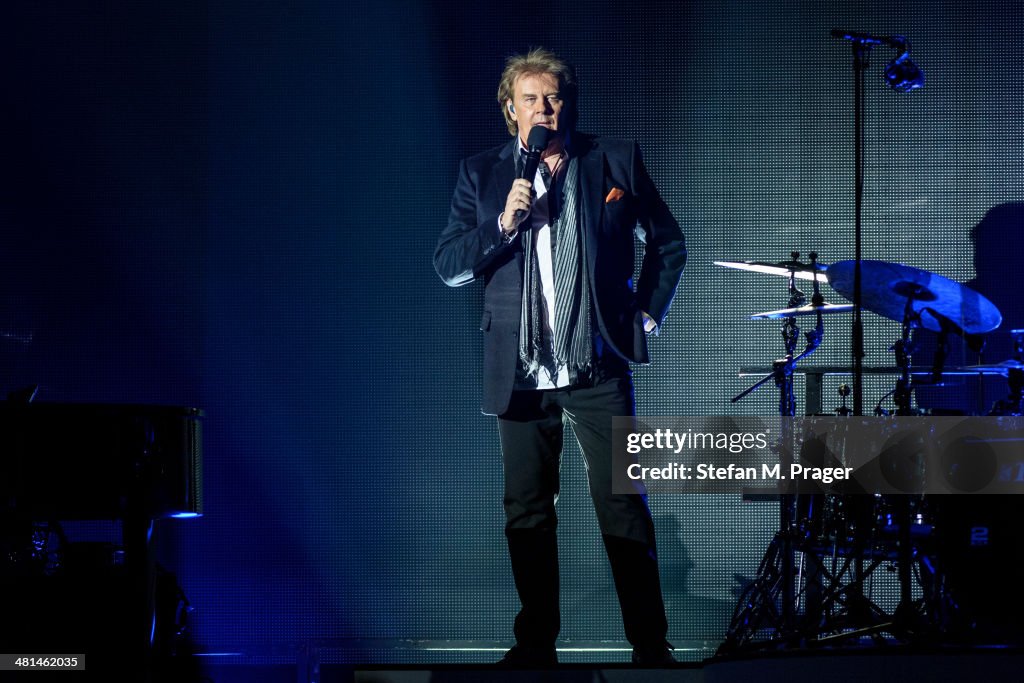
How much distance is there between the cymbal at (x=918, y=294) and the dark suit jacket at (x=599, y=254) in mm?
646

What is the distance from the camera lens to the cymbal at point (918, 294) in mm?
3625

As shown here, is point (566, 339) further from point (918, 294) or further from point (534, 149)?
point (918, 294)

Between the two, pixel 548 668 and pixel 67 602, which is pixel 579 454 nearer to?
pixel 548 668

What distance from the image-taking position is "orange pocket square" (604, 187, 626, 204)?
382 cm

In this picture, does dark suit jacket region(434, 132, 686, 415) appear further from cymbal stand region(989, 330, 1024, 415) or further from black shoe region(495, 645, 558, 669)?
cymbal stand region(989, 330, 1024, 415)

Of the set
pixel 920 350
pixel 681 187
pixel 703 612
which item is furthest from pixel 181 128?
pixel 920 350

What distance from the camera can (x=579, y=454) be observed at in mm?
4441

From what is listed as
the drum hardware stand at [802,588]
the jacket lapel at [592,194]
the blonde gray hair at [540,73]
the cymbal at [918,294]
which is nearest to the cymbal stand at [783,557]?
the drum hardware stand at [802,588]

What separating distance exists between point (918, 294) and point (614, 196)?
3.90 ft

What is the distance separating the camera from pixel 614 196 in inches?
151

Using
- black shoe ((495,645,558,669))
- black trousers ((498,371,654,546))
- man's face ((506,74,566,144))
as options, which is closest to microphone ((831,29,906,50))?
man's face ((506,74,566,144))

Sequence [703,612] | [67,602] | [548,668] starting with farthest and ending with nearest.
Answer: [703,612], [67,602], [548,668]

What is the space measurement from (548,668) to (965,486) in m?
1.70

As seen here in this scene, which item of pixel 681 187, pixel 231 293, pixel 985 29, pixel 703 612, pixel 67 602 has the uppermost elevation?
pixel 985 29
